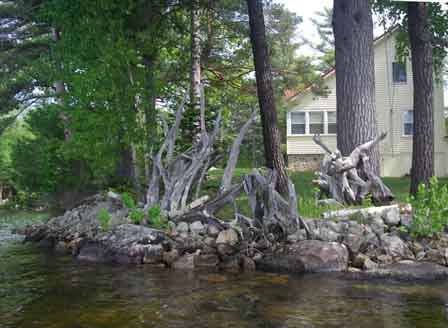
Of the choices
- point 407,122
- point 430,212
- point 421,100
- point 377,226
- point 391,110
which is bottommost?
point 377,226

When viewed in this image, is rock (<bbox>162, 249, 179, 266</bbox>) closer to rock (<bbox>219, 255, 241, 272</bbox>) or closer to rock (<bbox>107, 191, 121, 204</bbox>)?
rock (<bbox>219, 255, 241, 272</bbox>)

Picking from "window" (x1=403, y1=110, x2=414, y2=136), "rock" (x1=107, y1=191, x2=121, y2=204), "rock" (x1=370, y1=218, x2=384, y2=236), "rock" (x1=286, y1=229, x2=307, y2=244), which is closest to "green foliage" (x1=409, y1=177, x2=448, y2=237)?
"rock" (x1=370, y1=218, x2=384, y2=236)

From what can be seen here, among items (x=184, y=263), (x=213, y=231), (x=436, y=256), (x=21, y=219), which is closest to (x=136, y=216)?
(x=213, y=231)

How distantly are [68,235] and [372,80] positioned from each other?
791 cm

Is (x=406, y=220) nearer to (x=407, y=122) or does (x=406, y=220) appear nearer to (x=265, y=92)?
(x=265, y=92)

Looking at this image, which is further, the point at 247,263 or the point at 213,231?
the point at 213,231

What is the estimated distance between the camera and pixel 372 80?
39.5 feet

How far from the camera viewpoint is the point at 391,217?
970cm

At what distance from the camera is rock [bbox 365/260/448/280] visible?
8.19 metres

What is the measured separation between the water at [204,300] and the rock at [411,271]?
0.31 m

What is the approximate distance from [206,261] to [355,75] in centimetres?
543

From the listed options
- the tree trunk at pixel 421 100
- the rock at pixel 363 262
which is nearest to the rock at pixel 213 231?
the rock at pixel 363 262

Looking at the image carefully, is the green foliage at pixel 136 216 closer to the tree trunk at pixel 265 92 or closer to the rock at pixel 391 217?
the tree trunk at pixel 265 92

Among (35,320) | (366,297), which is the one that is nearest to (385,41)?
(366,297)
